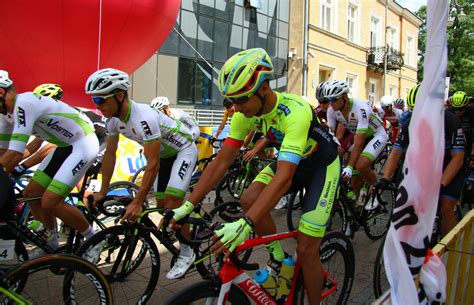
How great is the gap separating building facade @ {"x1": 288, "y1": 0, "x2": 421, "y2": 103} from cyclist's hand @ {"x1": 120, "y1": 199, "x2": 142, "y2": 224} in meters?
19.6

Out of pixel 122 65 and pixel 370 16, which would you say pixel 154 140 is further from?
pixel 370 16

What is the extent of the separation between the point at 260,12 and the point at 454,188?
18407mm

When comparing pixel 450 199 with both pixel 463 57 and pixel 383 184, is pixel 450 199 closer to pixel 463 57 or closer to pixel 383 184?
pixel 383 184

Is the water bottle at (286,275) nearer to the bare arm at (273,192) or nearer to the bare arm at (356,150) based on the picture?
the bare arm at (273,192)

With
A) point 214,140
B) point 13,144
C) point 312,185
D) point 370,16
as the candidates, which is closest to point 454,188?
point 312,185

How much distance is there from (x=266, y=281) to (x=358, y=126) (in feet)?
10.7

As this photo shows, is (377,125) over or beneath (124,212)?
over

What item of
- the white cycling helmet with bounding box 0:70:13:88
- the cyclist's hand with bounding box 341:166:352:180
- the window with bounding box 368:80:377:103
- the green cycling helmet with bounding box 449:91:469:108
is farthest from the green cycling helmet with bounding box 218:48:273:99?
the window with bounding box 368:80:377:103

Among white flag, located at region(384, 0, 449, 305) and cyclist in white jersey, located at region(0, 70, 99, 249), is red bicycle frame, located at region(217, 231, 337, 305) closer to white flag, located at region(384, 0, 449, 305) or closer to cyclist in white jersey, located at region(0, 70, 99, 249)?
white flag, located at region(384, 0, 449, 305)

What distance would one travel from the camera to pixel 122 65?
9.16 meters

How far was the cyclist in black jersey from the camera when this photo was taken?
12.5ft

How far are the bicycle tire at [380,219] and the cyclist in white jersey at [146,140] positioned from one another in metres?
2.68

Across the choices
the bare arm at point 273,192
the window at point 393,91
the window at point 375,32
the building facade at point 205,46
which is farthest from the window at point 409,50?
the bare arm at point 273,192

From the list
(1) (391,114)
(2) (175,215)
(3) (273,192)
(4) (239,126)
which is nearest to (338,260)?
(3) (273,192)
